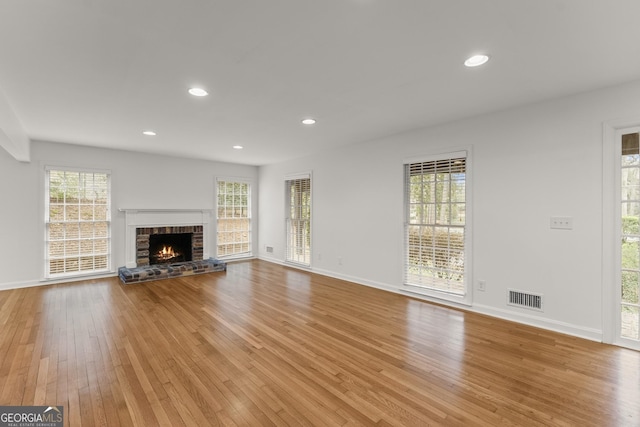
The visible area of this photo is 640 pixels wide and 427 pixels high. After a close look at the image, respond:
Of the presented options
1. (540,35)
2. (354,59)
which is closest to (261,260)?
(354,59)

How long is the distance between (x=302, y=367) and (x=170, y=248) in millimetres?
5290

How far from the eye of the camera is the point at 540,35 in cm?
200

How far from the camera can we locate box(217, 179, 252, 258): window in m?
7.25

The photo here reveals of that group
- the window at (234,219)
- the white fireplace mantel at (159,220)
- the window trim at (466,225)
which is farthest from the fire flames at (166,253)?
the window trim at (466,225)

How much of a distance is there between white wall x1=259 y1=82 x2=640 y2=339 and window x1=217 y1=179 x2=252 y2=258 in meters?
4.07

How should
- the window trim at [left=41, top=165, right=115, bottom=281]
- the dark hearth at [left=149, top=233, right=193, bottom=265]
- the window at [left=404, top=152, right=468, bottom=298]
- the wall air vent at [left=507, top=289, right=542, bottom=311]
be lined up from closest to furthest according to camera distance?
1. the wall air vent at [left=507, top=289, right=542, bottom=311]
2. the window at [left=404, top=152, right=468, bottom=298]
3. the window trim at [left=41, top=165, right=115, bottom=281]
4. the dark hearth at [left=149, top=233, right=193, bottom=265]

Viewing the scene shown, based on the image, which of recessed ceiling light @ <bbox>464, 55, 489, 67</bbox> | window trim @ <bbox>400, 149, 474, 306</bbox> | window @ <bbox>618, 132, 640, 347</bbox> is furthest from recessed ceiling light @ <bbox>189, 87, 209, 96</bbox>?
window @ <bbox>618, 132, 640, 347</bbox>

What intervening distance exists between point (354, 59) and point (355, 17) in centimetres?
51

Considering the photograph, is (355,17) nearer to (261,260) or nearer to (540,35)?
(540,35)

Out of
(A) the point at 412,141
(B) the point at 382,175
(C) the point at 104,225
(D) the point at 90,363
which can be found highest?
(A) the point at 412,141

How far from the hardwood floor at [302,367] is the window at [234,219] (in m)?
3.39

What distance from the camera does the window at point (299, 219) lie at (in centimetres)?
646

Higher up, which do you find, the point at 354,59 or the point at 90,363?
the point at 354,59

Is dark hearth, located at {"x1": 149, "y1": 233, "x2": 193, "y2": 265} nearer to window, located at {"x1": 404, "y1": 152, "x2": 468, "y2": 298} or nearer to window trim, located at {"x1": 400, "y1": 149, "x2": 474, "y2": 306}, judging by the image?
window, located at {"x1": 404, "y1": 152, "x2": 468, "y2": 298}
